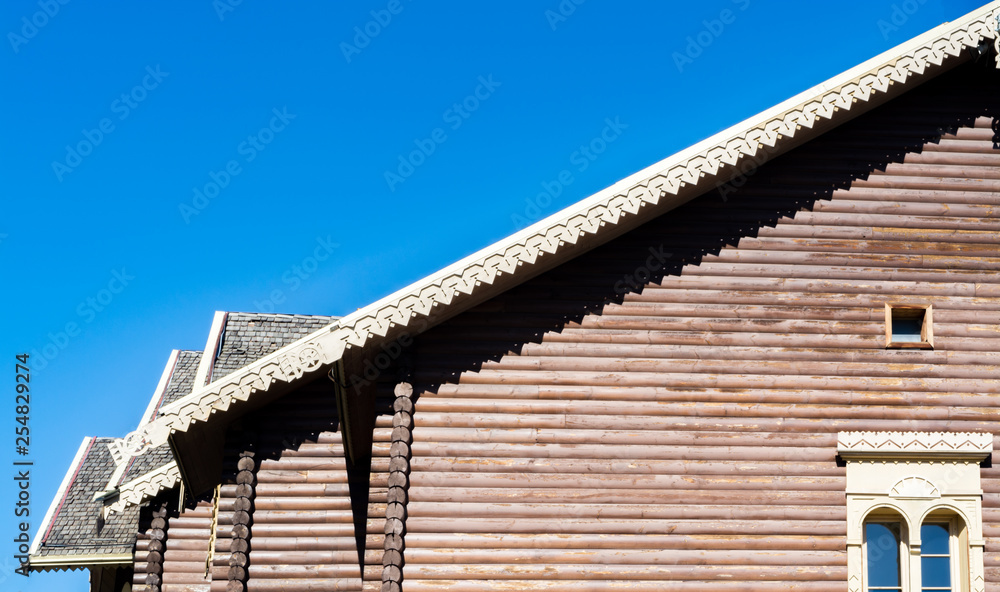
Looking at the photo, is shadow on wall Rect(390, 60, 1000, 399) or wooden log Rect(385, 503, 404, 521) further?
shadow on wall Rect(390, 60, 1000, 399)

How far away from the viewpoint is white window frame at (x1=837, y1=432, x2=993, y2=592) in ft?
51.0

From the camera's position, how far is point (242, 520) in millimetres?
17141

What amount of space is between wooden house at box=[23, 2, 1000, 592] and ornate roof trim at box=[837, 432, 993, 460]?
38mm

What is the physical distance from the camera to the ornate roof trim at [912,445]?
51.9 ft

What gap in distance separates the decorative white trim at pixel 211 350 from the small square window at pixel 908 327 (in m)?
13.7

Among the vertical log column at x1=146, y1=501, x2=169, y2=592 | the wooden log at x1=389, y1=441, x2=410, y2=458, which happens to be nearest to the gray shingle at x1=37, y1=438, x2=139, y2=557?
the vertical log column at x1=146, y1=501, x2=169, y2=592

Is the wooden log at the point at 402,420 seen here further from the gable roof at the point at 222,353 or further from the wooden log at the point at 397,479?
the gable roof at the point at 222,353

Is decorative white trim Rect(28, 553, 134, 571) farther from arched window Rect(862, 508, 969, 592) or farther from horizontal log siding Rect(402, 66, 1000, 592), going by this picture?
arched window Rect(862, 508, 969, 592)

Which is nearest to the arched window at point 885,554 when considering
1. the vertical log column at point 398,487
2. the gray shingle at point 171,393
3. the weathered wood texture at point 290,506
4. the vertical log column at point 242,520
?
the vertical log column at point 398,487

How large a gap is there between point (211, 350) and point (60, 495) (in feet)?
21.4

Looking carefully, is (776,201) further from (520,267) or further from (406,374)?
(406,374)

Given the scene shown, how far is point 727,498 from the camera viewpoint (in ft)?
51.5

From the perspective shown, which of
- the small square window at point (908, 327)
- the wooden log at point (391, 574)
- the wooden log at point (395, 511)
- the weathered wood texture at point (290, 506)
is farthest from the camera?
the weathered wood texture at point (290, 506)

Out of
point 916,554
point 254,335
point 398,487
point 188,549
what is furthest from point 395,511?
point 254,335
